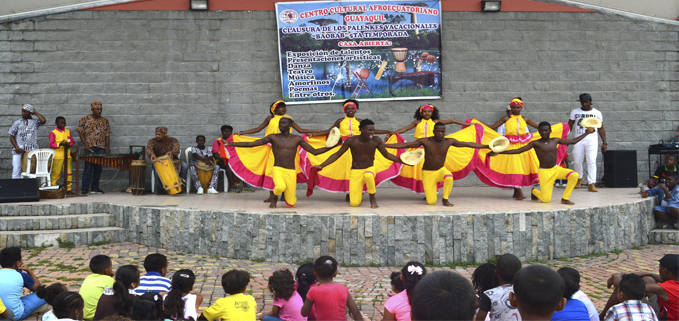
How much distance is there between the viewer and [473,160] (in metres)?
9.94

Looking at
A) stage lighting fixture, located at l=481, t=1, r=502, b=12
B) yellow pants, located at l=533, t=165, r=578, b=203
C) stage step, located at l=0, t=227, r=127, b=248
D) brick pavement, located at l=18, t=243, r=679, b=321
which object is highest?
stage lighting fixture, located at l=481, t=1, r=502, b=12

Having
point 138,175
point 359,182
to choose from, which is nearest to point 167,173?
point 138,175

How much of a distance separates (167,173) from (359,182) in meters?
3.81

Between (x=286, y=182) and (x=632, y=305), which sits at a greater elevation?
(x=286, y=182)

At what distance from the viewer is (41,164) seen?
10406 millimetres

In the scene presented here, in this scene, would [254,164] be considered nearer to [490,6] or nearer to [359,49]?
[359,49]

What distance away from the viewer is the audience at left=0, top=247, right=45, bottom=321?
498 centimetres

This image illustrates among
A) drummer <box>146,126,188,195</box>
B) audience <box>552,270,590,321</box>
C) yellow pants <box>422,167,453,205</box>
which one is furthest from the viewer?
drummer <box>146,126,188,195</box>

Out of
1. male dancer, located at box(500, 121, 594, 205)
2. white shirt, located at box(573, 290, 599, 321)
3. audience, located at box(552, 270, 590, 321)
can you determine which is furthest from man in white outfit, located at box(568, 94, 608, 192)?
audience, located at box(552, 270, 590, 321)

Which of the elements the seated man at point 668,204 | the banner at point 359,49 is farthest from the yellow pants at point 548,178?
the banner at point 359,49

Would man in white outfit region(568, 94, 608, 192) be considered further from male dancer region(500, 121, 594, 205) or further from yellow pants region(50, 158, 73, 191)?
yellow pants region(50, 158, 73, 191)

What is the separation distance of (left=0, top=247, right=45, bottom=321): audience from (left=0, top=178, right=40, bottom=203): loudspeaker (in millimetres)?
4706

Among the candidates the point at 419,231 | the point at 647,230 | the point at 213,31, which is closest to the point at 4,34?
the point at 213,31

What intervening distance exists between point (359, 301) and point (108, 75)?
27.8 feet
